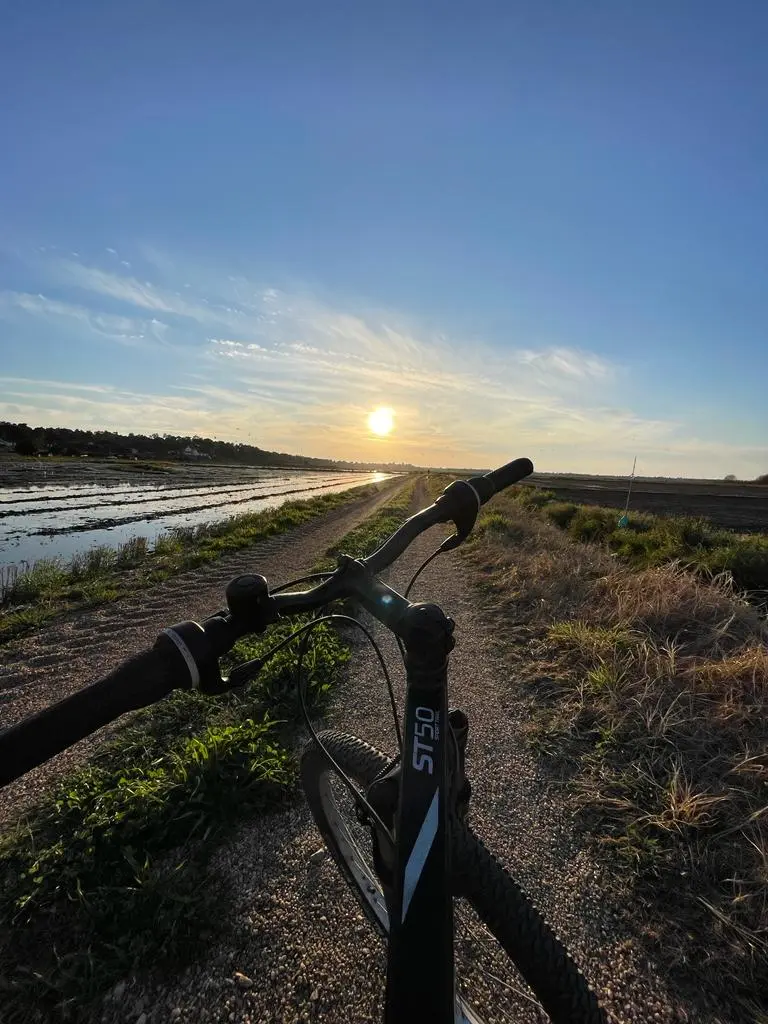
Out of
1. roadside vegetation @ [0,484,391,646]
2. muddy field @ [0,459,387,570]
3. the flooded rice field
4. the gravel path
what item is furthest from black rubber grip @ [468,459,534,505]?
the flooded rice field

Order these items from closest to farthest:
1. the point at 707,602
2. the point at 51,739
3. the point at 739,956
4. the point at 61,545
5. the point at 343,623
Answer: the point at 51,739 < the point at 739,956 < the point at 707,602 < the point at 343,623 < the point at 61,545

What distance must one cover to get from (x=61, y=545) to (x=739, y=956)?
55.6 feet

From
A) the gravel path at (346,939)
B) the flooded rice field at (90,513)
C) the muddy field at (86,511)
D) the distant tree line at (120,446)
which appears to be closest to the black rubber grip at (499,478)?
the gravel path at (346,939)

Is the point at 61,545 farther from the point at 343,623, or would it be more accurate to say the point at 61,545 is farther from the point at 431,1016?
the point at 431,1016

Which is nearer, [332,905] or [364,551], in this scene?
[332,905]

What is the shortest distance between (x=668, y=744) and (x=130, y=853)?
401 centimetres

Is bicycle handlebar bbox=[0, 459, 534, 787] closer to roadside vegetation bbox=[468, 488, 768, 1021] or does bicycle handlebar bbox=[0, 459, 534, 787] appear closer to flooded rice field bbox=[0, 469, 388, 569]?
roadside vegetation bbox=[468, 488, 768, 1021]

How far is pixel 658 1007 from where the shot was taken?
2.20m

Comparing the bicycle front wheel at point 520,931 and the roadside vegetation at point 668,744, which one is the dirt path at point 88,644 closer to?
the bicycle front wheel at point 520,931

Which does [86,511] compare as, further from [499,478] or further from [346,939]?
[499,478]

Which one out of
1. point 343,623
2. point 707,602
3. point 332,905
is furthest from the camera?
point 343,623

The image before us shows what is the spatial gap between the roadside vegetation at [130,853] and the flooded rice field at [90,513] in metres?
10.7

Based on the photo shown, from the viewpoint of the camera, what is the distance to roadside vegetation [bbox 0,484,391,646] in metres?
7.98

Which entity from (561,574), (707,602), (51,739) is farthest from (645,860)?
(561,574)
